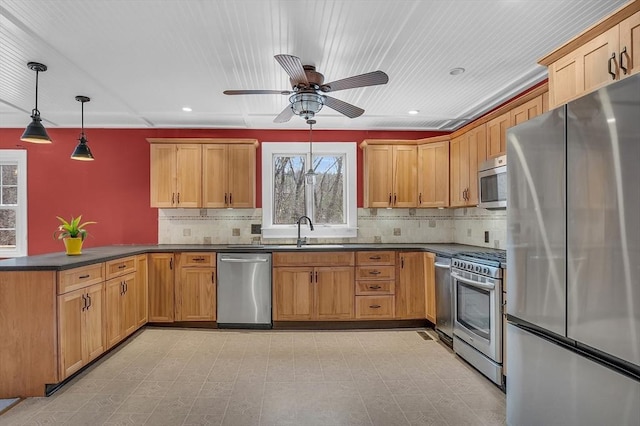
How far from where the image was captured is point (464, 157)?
13.5 ft

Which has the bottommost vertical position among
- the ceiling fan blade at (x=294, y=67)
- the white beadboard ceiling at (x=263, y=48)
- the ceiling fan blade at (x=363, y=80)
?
the ceiling fan blade at (x=363, y=80)

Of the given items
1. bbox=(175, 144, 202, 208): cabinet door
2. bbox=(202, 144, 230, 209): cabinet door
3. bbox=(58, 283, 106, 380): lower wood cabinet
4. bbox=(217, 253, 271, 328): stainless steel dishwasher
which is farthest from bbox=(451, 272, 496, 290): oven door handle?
bbox=(58, 283, 106, 380): lower wood cabinet

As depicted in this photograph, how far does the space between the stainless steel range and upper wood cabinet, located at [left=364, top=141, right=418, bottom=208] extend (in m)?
1.45

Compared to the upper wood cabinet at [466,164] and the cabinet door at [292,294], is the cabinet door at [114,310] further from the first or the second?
the upper wood cabinet at [466,164]

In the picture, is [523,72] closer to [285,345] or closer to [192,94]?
[192,94]

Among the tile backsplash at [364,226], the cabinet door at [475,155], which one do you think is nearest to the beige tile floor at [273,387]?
the tile backsplash at [364,226]

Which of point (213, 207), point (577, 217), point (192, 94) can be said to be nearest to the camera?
point (577, 217)

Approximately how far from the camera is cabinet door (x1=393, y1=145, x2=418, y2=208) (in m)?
4.70

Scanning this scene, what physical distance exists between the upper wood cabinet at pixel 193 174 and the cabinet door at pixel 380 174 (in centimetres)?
166

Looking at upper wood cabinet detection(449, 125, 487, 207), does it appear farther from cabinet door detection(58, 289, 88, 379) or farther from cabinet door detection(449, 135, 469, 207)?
cabinet door detection(58, 289, 88, 379)

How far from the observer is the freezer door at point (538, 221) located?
5.69 feet

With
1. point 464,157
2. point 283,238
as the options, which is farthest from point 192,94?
point 464,157

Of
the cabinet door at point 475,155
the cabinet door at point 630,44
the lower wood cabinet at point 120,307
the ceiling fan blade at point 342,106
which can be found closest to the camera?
the cabinet door at point 630,44

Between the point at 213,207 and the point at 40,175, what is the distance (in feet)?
8.12
